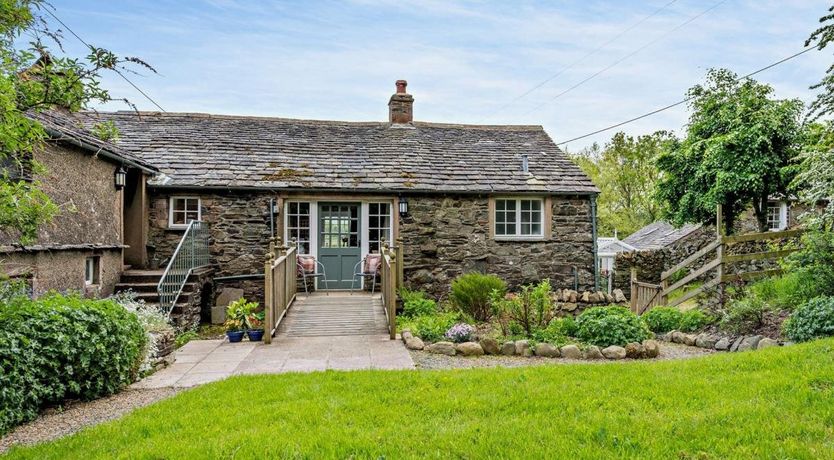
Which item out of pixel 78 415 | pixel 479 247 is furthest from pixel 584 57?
pixel 78 415

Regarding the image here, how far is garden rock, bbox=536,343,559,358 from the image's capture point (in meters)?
7.54

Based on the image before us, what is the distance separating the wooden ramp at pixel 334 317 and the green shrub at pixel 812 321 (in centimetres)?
615

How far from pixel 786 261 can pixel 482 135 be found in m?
9.65

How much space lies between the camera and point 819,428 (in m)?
3.88

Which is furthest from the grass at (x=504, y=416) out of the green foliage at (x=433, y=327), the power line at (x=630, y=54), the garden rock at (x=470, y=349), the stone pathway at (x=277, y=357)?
the power line at (x=630, y=54)

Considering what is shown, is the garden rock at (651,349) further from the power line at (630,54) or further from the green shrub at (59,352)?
the power line at (630,54)

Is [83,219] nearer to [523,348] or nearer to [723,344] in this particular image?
[523,348]

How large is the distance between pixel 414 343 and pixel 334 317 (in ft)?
8.46

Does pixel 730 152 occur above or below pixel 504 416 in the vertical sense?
above

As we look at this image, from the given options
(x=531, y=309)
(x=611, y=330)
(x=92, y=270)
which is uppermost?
(x=92, y=270)

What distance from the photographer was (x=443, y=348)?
7.80 metres

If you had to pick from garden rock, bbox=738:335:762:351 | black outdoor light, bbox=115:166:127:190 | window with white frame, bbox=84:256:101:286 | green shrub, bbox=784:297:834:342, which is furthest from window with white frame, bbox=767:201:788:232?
window with white frame, bbox=84:256:101:286

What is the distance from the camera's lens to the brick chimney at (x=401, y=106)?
17.0 metres

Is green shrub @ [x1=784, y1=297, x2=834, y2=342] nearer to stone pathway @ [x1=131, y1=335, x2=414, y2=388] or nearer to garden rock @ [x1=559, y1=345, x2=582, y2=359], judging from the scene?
garden rock @ [x1=559, y1=345, x2=582, y2=359]
